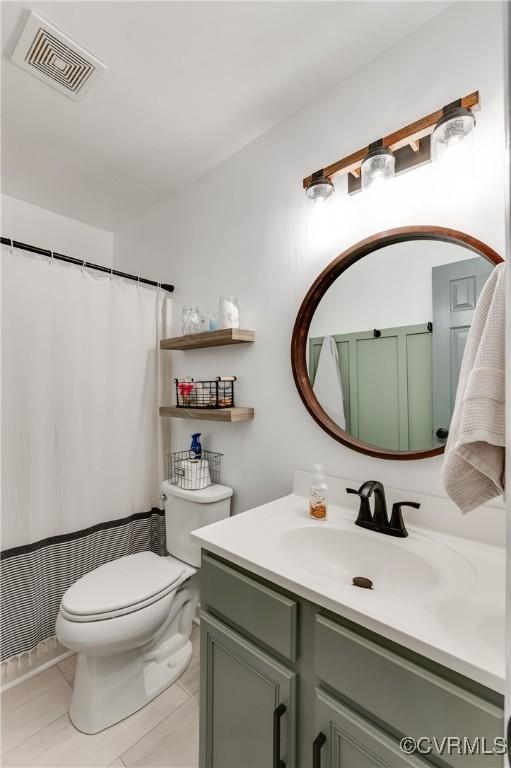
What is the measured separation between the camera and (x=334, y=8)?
1.09m

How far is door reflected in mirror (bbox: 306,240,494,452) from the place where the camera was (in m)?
1.08

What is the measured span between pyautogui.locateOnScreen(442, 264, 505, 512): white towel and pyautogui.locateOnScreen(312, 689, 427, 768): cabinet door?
0.47 metres

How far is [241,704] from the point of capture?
95 centimetres

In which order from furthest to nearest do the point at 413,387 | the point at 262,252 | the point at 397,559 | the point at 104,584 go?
the point at 262,252
the point at 104,584
the point at 413,387
the point at 397,559

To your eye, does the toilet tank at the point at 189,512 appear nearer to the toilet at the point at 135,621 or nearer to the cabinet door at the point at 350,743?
the toilet at the point at 135,621

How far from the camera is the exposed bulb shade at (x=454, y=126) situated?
97cm

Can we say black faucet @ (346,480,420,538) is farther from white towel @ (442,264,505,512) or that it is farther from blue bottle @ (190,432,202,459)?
blue bottle @ (190,432,202,459)

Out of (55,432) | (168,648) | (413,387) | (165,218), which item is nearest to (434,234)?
(413,387)

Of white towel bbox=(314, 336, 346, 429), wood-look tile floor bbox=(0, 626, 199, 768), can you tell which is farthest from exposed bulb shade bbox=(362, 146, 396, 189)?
wood-look tile floor bbox=(0, 626, 199, 768)

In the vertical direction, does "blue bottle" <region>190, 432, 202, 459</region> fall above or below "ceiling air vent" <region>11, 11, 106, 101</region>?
below

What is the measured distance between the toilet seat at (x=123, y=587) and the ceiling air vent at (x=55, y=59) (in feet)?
6.30

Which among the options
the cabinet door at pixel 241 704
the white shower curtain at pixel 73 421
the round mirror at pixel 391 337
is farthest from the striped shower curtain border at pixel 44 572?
the round mirror at pixel 391 337

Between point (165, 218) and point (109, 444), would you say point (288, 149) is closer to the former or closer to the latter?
point (165, 218)

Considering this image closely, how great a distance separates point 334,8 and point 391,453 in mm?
1397
